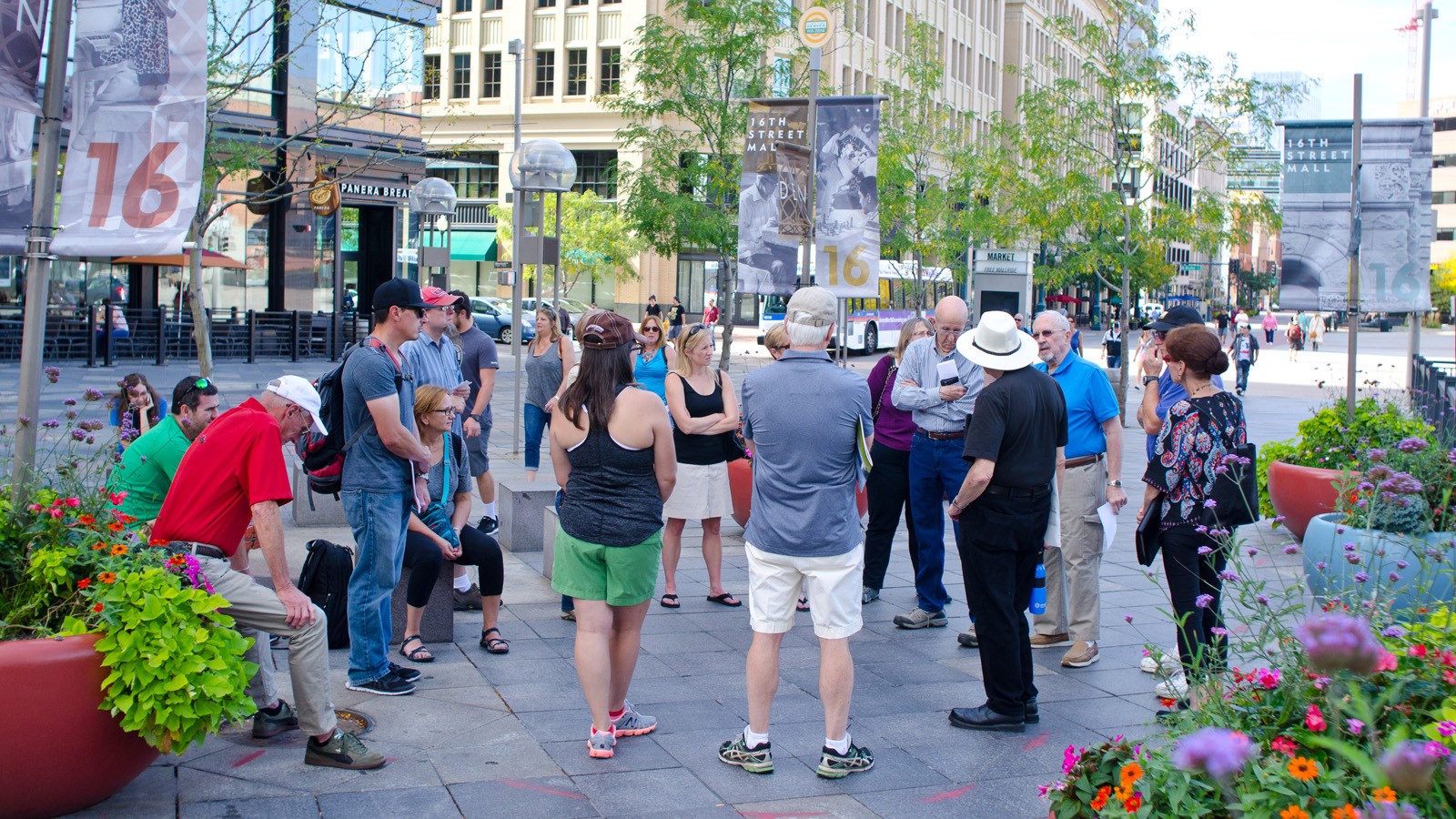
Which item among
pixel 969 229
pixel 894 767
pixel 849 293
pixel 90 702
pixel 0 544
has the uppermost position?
pixel 969 229

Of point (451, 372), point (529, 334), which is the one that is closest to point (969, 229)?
point (529, 334)

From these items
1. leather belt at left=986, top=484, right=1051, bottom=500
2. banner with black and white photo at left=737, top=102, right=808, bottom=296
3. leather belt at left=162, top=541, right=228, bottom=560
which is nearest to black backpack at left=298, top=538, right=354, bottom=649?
leather belt at left=162, top=541, right=228, bottom=560

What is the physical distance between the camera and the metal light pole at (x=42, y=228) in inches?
203

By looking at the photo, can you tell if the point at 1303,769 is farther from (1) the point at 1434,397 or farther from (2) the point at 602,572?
(1) the point at 1434,397

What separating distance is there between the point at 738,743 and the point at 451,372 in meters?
4.43

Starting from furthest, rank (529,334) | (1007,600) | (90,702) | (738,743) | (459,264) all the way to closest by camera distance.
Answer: (459,264), (529,334), (1007,600), (738,743), (90,702)

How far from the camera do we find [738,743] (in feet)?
17.1

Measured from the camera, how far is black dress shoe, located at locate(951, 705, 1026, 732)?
5746mm

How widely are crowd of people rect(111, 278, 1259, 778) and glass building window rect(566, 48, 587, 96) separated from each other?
50.6m

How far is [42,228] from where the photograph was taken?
17.1 feet

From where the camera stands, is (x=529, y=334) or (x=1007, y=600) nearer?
(x=1007, y=600)

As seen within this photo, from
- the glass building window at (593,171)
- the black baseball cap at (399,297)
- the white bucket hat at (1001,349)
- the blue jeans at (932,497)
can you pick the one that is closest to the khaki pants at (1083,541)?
the blue jeans at (932,497)

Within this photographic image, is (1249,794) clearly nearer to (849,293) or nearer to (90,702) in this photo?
(90,702)

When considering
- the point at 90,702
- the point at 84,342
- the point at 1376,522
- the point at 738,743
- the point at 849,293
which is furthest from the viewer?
the point at 84,342
